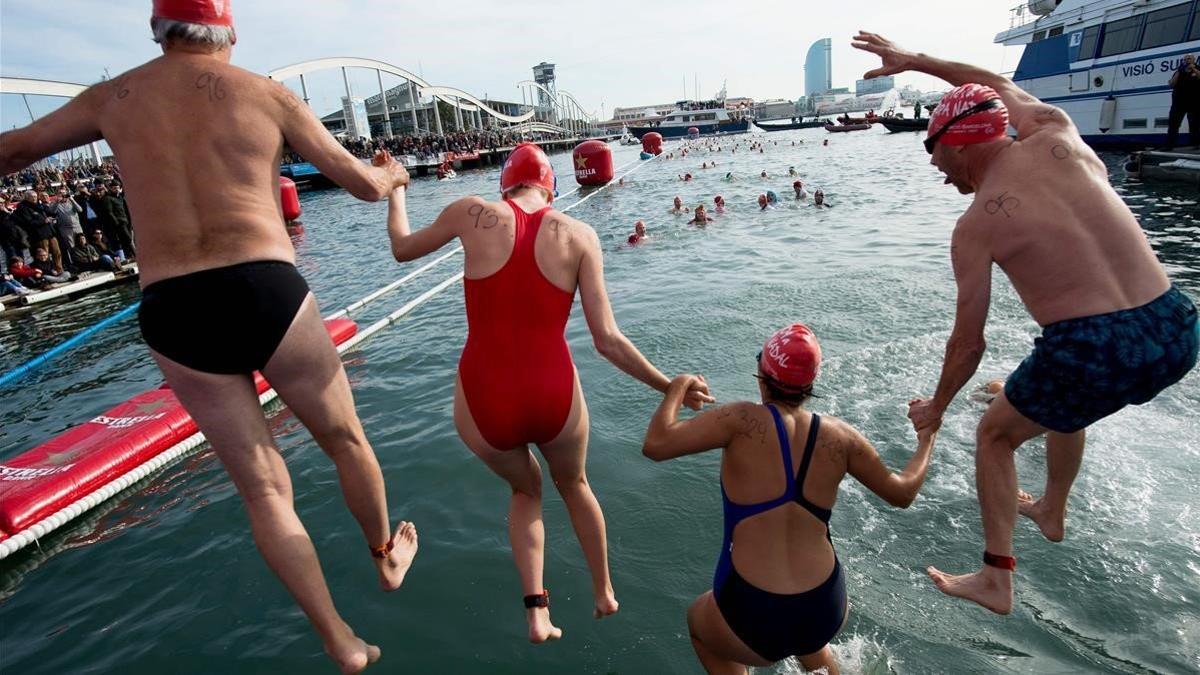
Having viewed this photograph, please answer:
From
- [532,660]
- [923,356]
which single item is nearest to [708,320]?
[923,356]

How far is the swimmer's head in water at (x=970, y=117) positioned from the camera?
2846 mm

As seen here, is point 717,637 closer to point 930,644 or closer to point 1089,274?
point 930,644

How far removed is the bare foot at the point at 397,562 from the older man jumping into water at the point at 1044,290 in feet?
8.93

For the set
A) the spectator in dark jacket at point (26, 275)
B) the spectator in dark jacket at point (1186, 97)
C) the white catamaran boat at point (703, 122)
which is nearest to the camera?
the spectator in dark jacket at point (26, 275)

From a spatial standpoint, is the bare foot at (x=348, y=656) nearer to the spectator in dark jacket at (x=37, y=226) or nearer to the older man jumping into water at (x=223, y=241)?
the older man jumping into water at (x=223, y=241)

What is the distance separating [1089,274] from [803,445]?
5.06ft

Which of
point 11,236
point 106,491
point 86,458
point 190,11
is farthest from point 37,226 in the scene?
point 190,11

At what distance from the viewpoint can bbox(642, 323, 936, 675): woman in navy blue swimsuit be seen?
243cm

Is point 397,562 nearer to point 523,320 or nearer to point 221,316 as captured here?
point 523,320

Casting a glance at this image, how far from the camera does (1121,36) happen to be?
25.0m

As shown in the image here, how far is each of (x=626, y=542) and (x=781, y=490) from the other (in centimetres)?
211

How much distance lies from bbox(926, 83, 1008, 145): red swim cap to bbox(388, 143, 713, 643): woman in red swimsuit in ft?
5.64

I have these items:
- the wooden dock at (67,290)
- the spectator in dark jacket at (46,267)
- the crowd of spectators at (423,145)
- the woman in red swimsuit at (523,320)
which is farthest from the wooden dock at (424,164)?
the woman in red swimsuit at (523,320)

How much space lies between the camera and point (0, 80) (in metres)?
30.4
